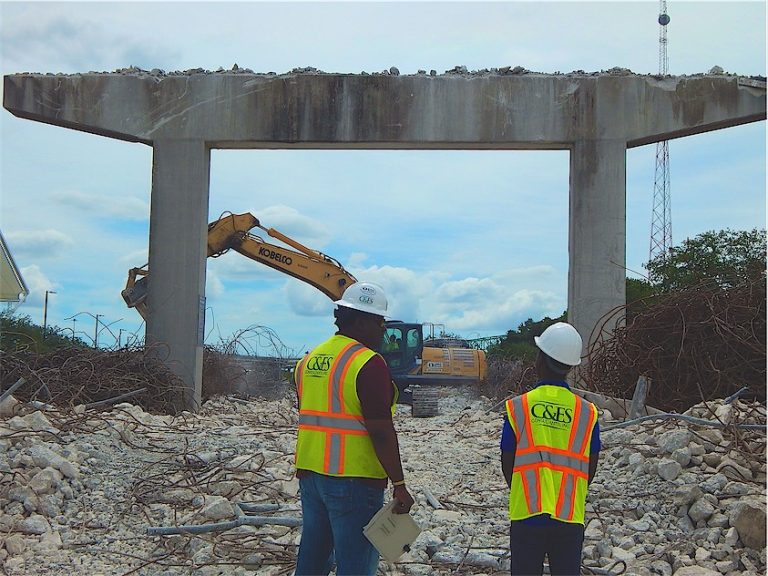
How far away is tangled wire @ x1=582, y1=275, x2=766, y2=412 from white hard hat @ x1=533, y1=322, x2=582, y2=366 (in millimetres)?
5755

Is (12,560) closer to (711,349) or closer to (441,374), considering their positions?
(711,349)

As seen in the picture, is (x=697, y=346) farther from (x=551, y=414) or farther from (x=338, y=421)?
(x=338, y=421)

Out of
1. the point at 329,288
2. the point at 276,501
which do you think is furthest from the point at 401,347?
the point at 276,501

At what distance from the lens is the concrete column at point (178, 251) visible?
12859 mm

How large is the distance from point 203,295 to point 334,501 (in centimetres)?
966

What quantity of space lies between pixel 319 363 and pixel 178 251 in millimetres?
9376

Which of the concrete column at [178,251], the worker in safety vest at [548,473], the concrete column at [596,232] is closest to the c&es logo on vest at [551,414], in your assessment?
the worker in safety vest at [548,473]

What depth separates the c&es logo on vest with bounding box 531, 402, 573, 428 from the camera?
3.82 m

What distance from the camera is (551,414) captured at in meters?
3.83

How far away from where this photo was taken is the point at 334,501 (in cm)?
394

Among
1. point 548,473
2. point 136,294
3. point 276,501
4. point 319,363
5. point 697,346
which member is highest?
point 136,294

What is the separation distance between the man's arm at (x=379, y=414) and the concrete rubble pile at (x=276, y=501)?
2153 mm

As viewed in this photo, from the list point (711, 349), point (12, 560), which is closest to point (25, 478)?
point (12, 560)

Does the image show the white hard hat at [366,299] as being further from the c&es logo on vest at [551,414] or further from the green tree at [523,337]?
the green tree at [523,337]
